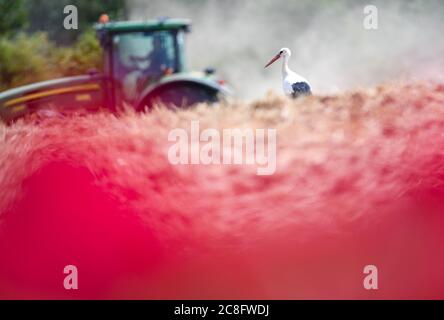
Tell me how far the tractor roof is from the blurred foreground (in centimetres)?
47

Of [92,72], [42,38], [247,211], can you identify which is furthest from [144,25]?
[247,211]

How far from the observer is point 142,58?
10.2 ft

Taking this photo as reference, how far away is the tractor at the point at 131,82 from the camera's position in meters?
2.85

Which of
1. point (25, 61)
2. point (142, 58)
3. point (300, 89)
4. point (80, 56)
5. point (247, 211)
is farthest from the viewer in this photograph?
point (142, 58)

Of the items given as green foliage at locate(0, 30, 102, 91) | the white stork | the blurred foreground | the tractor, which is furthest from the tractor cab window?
the white stork

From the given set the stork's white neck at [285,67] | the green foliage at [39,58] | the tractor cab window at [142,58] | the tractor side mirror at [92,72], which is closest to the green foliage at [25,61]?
the green foliage at [39,58]

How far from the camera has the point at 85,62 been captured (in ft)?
9.89

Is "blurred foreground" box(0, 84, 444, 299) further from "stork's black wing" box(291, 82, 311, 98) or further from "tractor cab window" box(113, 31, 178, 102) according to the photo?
"tractor cab window" box(113, 31, 178, 102)

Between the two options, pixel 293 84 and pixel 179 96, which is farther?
pixel 179 96

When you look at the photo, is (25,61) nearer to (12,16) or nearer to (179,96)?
(12,16)

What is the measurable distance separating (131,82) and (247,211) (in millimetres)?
841

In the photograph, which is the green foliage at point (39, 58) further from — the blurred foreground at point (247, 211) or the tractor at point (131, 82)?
the blurred foreground at point (247, 211)

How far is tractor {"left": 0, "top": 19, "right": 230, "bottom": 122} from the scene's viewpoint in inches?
112
